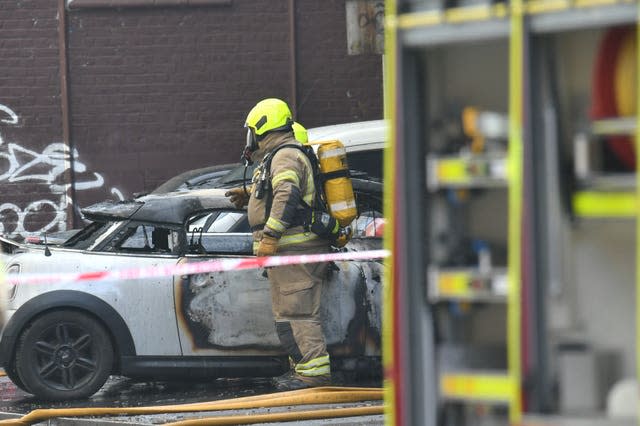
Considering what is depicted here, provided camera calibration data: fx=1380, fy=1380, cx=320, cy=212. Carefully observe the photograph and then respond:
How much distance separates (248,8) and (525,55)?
12035 mm

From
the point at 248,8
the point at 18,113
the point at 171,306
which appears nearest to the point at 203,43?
the point at 248,8

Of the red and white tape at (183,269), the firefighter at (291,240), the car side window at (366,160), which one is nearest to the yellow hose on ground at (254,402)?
the firefighter at (291,240)

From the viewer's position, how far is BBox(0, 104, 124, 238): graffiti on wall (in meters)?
15.5

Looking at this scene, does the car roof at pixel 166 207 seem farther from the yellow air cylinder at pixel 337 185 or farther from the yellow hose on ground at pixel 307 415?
the yellow hose on ground at pixel 307 415

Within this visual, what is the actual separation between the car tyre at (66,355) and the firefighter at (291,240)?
1195 millimetres

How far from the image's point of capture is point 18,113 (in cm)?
1552

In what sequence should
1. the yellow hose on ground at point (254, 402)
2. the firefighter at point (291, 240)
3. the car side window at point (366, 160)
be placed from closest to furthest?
the yellow hose on ground at point (254, 402) → the firefighter at point (291, 240) → the car side window at point (366, 160)

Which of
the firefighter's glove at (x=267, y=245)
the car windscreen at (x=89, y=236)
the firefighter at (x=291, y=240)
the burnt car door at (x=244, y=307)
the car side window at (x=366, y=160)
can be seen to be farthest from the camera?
the car side window at (x=366, y=160)

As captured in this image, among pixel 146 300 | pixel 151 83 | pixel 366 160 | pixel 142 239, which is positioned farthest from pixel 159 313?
pixel 151 83

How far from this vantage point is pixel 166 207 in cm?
918

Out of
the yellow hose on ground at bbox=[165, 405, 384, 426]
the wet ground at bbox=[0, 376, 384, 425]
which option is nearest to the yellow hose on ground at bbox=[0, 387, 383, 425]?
the wet ground at bbox=[0, 376, 384, 425]

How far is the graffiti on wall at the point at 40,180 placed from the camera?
609 inches

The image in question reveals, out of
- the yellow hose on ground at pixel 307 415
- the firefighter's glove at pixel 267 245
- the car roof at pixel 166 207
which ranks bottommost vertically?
the yellow hose on ground at pixel 307 415

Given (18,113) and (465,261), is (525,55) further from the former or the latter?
(18,113)
